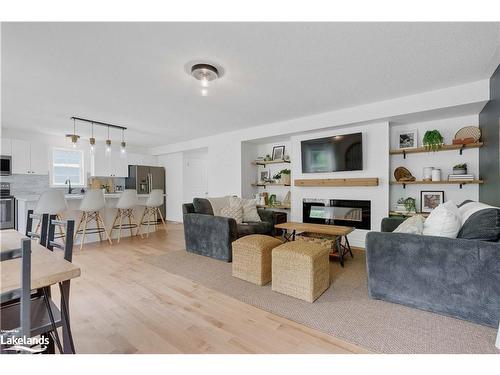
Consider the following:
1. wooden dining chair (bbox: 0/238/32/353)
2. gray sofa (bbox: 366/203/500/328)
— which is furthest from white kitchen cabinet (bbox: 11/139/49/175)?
gray sofa (bbox: 366/203/500/328)

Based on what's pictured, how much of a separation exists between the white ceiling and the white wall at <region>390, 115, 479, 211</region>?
2.99 ft

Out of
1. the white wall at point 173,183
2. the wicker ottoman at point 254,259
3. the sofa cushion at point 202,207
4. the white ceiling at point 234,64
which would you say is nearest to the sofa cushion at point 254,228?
the sofa cushion at point 202,207

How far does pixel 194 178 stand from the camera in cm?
691

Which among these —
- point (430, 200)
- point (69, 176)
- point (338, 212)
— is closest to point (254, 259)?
point (338, 212)

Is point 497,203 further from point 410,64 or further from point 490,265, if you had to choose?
point 410,64

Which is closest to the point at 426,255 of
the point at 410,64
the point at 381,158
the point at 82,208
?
the point at 410,64

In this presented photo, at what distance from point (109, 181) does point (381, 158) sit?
6.64m

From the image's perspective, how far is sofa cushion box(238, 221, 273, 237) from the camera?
3.47 m

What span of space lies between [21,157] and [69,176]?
1030 millimetres

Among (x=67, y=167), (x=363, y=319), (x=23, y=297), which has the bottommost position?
(x=363, y=319)

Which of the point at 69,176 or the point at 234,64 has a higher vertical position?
the point at 234,64

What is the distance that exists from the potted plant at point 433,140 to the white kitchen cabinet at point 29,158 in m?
7.30

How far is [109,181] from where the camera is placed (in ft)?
21.6

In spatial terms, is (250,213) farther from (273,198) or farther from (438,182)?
(438,182)
